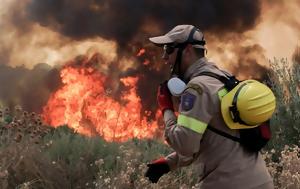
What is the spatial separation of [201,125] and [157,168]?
0.49m

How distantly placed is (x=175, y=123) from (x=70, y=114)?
1006 centimetres

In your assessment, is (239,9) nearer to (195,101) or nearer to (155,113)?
(155,113)

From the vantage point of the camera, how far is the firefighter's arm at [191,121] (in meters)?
3.14

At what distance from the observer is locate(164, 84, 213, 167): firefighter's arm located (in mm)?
3139

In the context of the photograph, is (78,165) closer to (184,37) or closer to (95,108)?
(184,37)

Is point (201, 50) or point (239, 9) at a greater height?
point (239, 9)

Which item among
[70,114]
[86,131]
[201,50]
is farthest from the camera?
[70,114]

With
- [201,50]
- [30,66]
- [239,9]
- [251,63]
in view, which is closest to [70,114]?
[30,66]

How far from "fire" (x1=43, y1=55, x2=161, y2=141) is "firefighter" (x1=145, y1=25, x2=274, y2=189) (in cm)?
744

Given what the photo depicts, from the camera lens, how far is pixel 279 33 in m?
15.4

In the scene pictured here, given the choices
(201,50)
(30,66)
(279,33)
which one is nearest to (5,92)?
(30,66)

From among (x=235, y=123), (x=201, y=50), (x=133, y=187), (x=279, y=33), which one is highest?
(x=279, y=33)

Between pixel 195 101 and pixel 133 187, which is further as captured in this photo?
pixel 133 187

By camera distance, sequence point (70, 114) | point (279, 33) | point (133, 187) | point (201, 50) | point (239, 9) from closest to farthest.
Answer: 1. point (201, 50)
2. point (133, 187)
3. point (70, 114)
4. point (279, 33)
5. point (239, 9)
